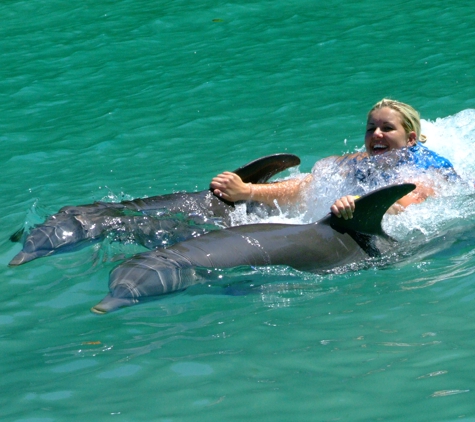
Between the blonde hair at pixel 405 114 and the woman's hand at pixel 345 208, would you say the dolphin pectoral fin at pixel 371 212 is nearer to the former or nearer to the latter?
the woman's hand at pixel 345 208

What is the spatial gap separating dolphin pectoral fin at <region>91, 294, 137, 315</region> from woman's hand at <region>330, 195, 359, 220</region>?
5.15 feet

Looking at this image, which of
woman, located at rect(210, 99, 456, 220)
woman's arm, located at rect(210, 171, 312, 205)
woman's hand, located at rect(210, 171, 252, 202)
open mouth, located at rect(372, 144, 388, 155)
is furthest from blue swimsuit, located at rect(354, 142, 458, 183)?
woman's hand, located at rect(210, 171, 252, 202)

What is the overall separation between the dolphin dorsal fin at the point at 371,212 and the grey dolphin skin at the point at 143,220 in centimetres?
112

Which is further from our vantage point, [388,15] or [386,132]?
[388,15]

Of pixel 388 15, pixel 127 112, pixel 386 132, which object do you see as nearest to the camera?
pixel 386 132

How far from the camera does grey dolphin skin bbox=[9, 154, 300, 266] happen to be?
6.05 metres

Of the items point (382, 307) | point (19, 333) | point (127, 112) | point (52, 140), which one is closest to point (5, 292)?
point (19, 333)

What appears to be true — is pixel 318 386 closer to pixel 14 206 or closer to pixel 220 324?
pixel 220 324

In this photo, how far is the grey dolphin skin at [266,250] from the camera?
5.11 m

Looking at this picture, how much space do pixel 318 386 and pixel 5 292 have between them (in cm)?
261

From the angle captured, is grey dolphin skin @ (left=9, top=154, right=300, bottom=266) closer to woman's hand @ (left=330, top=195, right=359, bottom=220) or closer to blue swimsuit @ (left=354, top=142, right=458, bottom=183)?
blue swimsuit @ (left=354, top=142, right=458, bottom=183)

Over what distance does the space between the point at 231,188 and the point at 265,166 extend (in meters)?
0.37

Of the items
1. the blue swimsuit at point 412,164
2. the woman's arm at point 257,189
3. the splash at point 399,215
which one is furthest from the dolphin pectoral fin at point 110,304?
the blue swimsuit at point 412,164

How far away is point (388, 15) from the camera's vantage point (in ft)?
41.5
